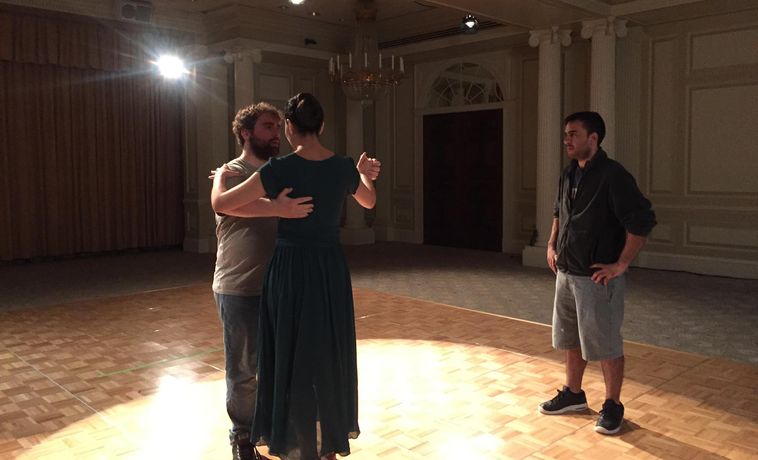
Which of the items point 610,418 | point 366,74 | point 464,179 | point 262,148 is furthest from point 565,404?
point 464,179

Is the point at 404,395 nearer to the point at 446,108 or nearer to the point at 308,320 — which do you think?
the point at 308,320

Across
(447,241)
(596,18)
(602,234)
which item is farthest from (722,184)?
(602,234)

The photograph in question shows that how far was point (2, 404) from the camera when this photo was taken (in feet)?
10.5

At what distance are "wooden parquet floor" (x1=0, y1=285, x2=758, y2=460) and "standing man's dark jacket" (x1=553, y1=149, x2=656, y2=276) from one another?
0.76 m

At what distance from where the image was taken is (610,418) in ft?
9.11

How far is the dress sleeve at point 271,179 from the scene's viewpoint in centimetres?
199

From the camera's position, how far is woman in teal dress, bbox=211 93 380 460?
2053 mm

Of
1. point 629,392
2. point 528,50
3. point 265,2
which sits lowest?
point 629,392

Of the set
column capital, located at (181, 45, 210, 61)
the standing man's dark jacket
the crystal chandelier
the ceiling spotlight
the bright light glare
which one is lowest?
the standing man's dark jacket

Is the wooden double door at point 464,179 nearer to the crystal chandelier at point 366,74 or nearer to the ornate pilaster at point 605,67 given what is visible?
the ornate pilaster at point 605,67

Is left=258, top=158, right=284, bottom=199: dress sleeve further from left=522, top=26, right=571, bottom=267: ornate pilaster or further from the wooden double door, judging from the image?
the wooden double door

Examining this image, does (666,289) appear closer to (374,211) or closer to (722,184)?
(722,184)

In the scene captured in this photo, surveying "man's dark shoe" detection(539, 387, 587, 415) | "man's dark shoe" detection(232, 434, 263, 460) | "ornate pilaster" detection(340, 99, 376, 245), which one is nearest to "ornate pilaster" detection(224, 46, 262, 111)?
"ornate pilaster" detection(340, 99, 376, 245)

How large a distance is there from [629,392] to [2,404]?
3098mm
